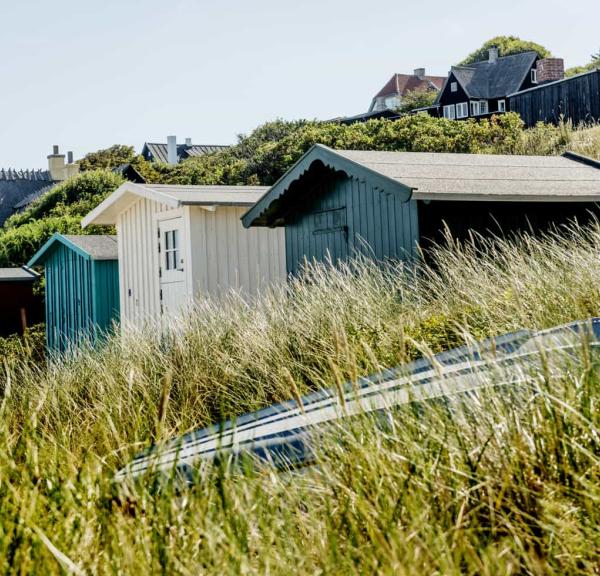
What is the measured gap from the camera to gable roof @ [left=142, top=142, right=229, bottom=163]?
205 ft

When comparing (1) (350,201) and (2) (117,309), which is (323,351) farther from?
(2) (117,309)

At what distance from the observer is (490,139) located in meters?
26.1

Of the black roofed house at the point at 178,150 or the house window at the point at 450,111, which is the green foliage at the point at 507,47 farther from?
the black roofed house at the point at 178,150

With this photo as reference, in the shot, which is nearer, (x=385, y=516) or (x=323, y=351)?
(x=385, y=516)

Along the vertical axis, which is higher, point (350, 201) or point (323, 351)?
point (350, 201)

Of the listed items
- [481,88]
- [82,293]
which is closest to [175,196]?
[82,293]

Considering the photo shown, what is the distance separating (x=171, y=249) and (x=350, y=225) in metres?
4.33

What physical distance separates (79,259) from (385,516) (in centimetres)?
1623

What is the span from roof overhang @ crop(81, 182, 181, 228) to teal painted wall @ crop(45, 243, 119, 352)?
2.85 ft

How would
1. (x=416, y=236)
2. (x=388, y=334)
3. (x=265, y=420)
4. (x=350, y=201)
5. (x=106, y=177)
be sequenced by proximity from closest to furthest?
(x=265, y=420), (x=388, y=334), (x=416, y=236), (x=350, y=201), (x=106, y=177)

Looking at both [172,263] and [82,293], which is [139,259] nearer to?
[172,263]

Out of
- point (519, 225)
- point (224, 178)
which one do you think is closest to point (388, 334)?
point (519, 225)

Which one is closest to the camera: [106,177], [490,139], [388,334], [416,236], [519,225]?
[388,334]

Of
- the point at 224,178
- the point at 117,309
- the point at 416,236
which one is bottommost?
the point at 117,309
